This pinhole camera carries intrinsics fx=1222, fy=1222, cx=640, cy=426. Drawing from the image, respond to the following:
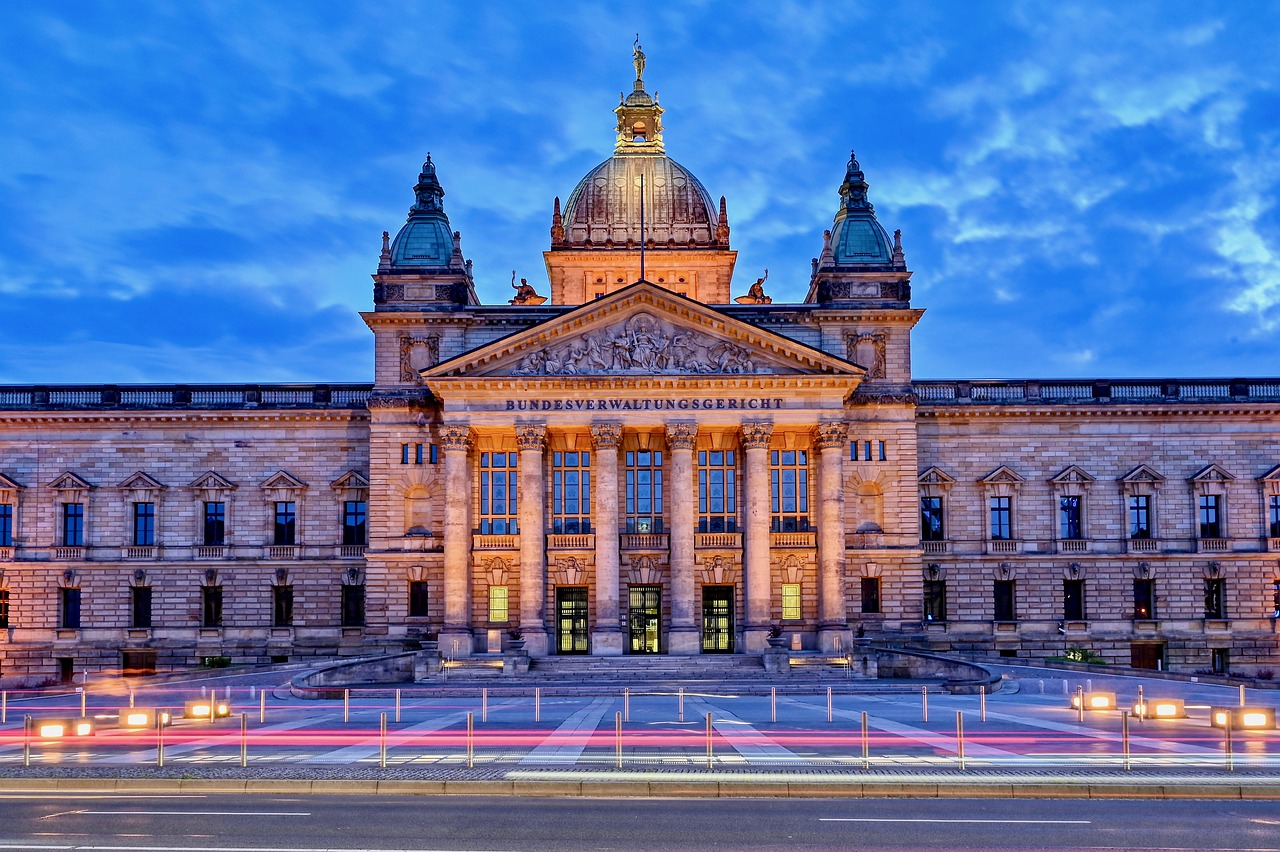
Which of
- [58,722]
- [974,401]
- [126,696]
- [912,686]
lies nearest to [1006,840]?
[58,722]

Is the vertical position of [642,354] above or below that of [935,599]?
above

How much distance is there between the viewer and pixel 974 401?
64875 millimetres

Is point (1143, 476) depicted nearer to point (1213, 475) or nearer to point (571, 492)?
point (1213, 475)

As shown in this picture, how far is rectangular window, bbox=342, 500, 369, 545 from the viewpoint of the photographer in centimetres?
6475

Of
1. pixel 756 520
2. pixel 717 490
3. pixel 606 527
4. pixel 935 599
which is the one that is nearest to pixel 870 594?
pixel 935 599

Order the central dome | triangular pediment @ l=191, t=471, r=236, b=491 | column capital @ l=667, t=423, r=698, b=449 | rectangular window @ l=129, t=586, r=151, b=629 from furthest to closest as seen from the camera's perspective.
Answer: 1. the central dome
2. triangular pediment @ l=191, t=471, r=236, b=491
3. rectangular window @ l=129, t=586, r=151, b=629
4. column capital @ l=667, t=423, r=698, b=449

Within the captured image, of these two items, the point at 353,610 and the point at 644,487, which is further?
the point at 353,610

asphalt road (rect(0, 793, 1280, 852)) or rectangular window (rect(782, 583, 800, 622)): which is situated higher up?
rectangular window (rect(782, 583, 800, 622))

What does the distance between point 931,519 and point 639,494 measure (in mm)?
15856

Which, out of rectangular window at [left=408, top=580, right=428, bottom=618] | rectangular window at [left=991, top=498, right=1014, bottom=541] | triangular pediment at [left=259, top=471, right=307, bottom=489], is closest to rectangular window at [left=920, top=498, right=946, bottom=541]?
rectangular window at [left=991, top=498, right=1014, bottom=541]

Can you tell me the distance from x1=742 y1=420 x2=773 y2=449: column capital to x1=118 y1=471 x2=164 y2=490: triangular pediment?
1236 inches

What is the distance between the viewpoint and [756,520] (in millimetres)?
58062

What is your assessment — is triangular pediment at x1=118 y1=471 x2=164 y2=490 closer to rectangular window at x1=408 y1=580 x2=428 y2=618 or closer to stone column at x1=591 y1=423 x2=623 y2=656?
rectangular window at x1=408 y1=580 x2=428 y2=618

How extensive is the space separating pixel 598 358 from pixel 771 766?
119 ft
